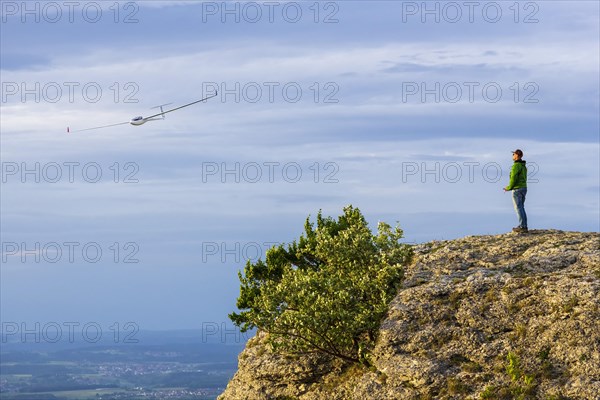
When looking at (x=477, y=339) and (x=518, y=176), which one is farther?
(x=518, y=176)

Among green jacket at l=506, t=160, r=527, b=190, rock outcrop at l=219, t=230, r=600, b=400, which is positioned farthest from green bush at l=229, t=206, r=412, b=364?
green jacket at l=506, t=160, r=527, b=190

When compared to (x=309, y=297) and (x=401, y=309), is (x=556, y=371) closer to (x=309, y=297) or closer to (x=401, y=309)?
(x=401, y=309)

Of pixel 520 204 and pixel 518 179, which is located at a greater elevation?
pixel 518 179

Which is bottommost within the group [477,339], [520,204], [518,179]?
[477,339]

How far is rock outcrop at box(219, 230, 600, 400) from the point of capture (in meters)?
39.7

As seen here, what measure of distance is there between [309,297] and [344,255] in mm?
4375

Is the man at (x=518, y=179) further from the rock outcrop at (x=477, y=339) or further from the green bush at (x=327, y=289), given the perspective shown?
the green bush at (x=327, y=289)

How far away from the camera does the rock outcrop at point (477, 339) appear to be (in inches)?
1564

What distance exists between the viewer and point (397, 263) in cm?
4762

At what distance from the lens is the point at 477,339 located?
4197 centimetres

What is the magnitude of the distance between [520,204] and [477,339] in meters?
11.3

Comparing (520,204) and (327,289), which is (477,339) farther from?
(520,204)

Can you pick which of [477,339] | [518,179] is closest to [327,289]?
[477,339]

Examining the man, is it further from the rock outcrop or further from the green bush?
the green bush
